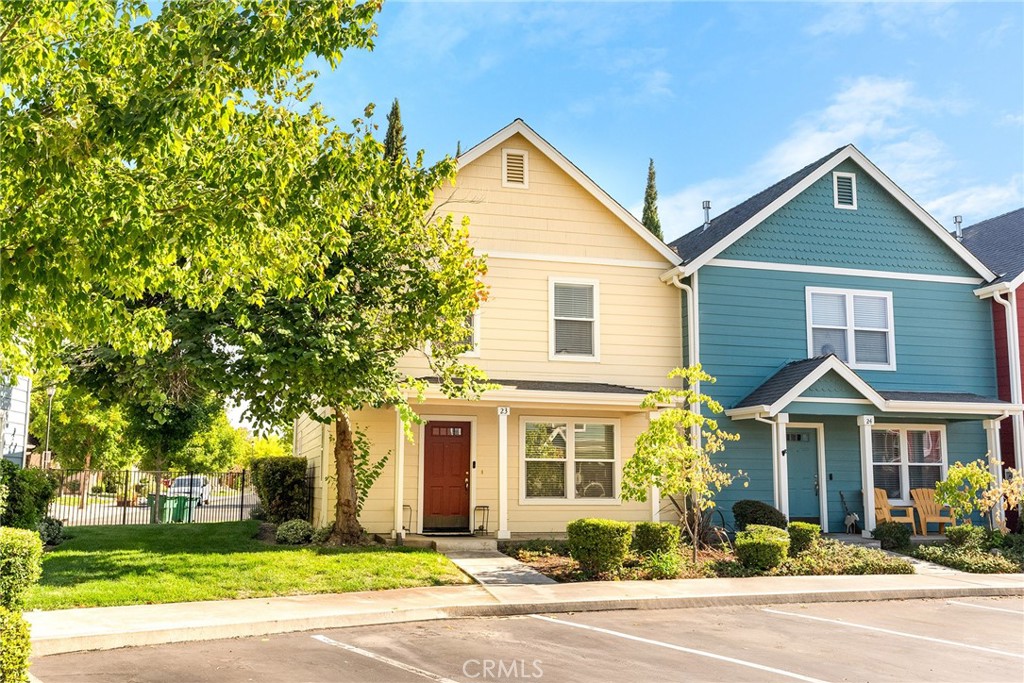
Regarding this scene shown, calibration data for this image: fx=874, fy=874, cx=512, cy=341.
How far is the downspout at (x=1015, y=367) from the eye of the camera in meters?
19.1

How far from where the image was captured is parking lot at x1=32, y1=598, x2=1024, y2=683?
7652mm

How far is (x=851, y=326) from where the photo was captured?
63.3ft

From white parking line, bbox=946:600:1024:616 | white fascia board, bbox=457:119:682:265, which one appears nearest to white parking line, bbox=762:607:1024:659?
white parking line, bbox=946:600:1024:616

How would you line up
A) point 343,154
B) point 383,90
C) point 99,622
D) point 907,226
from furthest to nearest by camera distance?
point 907,226, point 383,90, point 99,622, point 343,154

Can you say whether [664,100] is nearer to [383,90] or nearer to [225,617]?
[383,90]

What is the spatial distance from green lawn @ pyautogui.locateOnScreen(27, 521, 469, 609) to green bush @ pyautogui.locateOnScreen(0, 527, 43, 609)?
566 millimetres

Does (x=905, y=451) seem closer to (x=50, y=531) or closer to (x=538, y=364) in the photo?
(x=538, y=364)

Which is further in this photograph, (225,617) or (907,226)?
(907,226)

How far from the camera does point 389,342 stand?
46.9 ft

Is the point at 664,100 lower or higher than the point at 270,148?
higher

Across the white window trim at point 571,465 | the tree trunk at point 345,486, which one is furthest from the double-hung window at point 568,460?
the tree trunk at point 345,486

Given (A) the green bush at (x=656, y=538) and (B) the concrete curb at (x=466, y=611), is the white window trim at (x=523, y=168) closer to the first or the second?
(A) the green bush at (x=656, y=538)

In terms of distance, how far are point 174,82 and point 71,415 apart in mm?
35189

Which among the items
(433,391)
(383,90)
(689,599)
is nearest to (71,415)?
(433,391)
